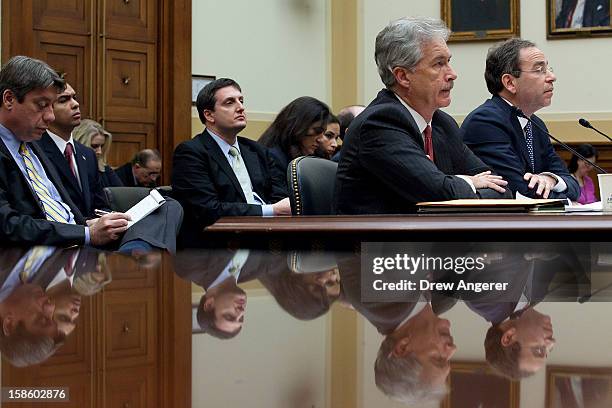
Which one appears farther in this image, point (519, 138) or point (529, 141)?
point (529, 141)

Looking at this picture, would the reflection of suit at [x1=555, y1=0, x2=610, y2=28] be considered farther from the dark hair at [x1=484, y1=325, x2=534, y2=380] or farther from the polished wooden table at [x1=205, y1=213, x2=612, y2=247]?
the dark hair at [x1=484, y1=325, x2=534, y2=380]

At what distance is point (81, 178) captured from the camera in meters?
3.86

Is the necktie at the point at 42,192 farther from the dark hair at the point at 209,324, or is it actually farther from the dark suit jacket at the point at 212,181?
the dark hair at the point at 209,324

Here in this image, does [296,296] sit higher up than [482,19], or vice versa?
[482,19]

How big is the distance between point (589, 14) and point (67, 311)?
741 cm

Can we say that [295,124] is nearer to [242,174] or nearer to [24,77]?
[242,174]

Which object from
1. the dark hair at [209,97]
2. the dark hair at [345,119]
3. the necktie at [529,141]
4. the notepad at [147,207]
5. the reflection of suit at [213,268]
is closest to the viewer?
the reflection of suit at [213,268]

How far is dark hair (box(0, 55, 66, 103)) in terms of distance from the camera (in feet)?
11.0

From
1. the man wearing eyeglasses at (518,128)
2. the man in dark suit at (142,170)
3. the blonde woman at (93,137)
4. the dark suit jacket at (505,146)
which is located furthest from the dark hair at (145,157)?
the dark suit jacket at (505,146)

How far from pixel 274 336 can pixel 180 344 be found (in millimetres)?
80

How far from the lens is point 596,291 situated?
1.17m

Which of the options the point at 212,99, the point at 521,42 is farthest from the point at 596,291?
the point at 212,99

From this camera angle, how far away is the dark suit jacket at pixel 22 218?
2.90 meters

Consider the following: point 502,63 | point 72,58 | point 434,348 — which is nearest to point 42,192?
point 502,63
